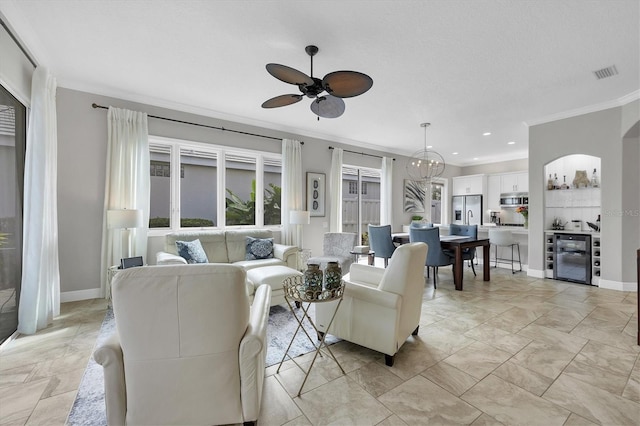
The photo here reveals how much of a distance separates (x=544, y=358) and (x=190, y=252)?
3964 mm

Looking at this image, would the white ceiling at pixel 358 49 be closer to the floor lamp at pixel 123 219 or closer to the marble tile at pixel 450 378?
the floor lamp at pixel 123 219

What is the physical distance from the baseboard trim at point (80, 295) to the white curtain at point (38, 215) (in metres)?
0.76

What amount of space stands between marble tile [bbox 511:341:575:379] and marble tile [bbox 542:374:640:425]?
15 cm

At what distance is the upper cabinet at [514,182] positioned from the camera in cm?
769

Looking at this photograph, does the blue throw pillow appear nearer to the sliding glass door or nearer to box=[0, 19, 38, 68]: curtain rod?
the sliding glass door

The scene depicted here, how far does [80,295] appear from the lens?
12.6ft

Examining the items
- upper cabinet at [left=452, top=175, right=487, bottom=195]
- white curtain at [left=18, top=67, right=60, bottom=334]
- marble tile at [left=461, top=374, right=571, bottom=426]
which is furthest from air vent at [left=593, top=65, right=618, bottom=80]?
white curtain at [left=18, top=67, right=60, bottom=334]

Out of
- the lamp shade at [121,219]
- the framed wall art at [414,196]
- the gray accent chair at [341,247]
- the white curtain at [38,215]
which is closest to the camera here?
the white curtain at [38,215]

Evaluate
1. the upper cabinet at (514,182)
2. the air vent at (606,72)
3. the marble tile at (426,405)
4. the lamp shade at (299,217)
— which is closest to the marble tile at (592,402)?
the marble tile at (426,405)

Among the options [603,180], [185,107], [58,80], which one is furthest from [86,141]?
[603,180]

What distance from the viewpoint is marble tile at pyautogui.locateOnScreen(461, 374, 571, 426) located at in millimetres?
1715

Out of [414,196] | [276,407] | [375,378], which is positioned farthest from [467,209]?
[276,407]

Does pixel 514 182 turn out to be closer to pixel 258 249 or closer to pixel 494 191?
pixel 494 191

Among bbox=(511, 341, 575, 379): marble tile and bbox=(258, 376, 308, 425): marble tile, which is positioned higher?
bbox=(511, 341, 575, 379): marble tile
